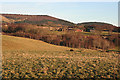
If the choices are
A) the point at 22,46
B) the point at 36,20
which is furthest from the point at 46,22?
the point at 22,46

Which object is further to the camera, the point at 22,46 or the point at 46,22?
the point at 46,22

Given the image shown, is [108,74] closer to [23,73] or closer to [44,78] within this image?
[44,78]

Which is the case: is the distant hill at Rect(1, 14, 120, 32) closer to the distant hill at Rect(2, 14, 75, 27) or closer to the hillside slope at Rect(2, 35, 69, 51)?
the distant hill at Rect(2, 14, 75, 27)

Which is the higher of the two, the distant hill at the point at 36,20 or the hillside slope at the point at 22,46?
the distant hill at the point at 36,20

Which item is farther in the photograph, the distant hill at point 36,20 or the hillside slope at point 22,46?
the distant hill at point 36,20

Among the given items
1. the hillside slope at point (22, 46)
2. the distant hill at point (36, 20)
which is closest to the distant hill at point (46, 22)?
the distant hill at point (36, 20)

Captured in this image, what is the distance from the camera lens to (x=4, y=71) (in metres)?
11.4

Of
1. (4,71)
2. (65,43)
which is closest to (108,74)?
(4,71)

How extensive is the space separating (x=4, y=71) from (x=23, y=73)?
168 cm

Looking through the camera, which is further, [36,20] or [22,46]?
[36,20]

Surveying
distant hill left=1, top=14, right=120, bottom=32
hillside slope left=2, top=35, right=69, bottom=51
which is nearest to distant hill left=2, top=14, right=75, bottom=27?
distant hill left=1, top=14, right=120, bottom=32

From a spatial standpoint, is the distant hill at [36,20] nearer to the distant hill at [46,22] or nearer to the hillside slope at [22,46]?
the distant hill at [46,22]

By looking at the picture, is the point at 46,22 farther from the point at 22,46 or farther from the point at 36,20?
the point at 22,46

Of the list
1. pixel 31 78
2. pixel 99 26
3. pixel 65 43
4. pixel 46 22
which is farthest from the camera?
pixel 46 22
